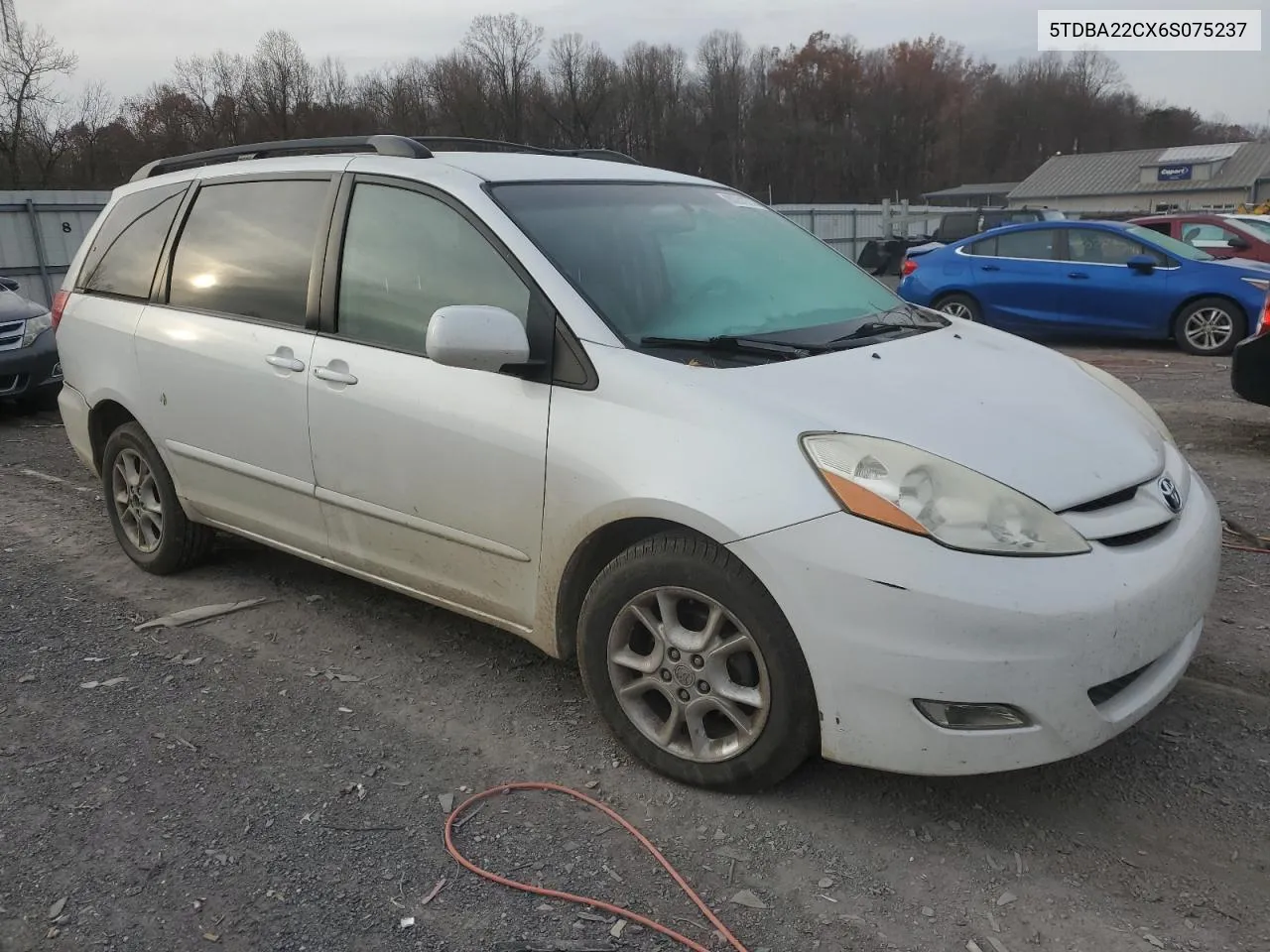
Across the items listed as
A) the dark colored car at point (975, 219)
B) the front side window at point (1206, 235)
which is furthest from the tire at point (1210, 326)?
the dark colored car at point (975, 219)

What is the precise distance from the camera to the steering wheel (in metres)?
3.35

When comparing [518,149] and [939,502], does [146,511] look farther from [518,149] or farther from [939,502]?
[939,502]

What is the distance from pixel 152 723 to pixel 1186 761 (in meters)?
3.17

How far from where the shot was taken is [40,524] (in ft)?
18.8

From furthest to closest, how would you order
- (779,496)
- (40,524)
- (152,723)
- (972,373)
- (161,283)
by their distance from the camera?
(40,524) < (161,283) < (152,723) < (972,373) < (779,496)

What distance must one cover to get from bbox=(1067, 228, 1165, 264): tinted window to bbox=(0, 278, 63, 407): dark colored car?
10497 mm

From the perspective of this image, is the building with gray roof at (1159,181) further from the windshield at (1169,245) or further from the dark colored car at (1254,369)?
the dark colored car at (1254,369)

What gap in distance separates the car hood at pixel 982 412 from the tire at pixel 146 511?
2.86 m

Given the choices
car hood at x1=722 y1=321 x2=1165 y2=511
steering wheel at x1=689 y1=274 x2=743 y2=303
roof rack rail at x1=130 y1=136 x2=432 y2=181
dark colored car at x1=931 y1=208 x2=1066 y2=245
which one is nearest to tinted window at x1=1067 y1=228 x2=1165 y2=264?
dark colored car at x1=931 y1=208 x2=1066 y2=245

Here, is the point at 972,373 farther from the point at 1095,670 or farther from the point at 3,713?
the point at 3,713

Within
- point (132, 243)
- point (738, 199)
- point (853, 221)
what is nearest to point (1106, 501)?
point (738, 199)

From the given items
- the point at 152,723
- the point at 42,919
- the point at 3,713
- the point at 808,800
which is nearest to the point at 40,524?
the point at 3,713

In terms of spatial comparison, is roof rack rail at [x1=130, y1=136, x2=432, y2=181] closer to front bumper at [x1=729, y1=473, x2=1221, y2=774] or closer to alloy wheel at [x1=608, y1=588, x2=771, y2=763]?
alloy wheel at [x1=608, y1=588, x2=771, y2=763]

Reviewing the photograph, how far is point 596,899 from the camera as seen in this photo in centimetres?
248
